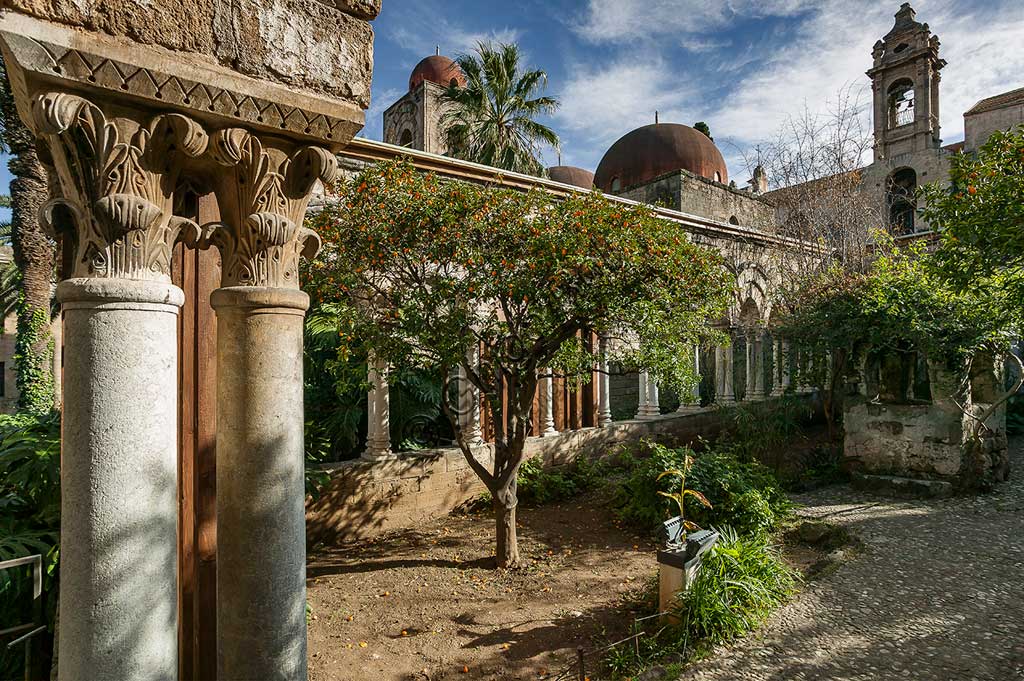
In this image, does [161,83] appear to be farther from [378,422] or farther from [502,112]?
[502,112]

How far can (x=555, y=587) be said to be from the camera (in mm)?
4949

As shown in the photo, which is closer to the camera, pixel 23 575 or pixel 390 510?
pixel 23 575

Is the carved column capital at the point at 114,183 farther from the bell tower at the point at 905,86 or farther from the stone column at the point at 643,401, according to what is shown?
the bell tower at the point at 905,86

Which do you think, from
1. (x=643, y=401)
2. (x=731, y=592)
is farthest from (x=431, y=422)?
(x=731, y=592)

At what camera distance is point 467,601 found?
4691 mm

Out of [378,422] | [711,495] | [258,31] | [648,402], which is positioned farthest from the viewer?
[648,402]

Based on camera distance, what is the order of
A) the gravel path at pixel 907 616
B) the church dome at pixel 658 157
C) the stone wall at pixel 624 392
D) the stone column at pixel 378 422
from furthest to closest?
the church dome at pixel 658 157 → the stone wall at pixel 624 392 → the stone column at pixel 378 422 → the gravel path at pixel 907 616

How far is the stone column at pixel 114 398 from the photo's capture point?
1.75 m

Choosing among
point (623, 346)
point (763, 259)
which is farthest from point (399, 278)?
point (763, 259)

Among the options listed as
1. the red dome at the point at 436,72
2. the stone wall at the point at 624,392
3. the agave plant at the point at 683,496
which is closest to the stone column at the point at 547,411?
the agave plant at the point at 683,496

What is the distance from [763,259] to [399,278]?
32.8 ft

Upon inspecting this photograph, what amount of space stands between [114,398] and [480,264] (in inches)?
123

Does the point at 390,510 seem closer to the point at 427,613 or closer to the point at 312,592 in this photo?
the point at 312,592

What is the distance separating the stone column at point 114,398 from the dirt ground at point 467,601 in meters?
2.22
